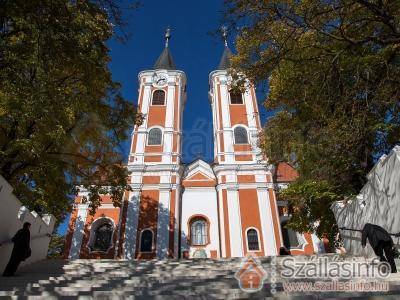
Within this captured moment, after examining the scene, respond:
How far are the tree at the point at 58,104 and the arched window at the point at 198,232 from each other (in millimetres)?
9332

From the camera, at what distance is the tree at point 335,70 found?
6.12 m

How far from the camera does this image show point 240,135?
25.4m

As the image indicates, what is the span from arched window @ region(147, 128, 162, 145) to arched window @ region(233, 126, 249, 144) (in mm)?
5526

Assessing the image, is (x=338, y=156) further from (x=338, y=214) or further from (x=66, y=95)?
(x=66, y=95)

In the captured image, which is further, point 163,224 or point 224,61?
point 224,61

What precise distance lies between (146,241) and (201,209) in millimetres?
4040

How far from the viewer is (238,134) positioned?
25.4m

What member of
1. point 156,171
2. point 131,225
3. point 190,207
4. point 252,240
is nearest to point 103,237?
point 131,225

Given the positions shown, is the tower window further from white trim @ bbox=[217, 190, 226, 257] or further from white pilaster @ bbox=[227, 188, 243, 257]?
white pilaster @ bbox=[227, 188, 243, 257]

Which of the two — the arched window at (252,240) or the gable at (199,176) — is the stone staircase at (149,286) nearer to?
the arched window at (252,240)

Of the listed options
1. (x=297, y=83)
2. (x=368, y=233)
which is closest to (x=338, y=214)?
(x=368, y=233)

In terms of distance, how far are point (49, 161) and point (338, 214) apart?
8.84 m

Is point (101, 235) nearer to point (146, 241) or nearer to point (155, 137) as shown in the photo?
point (146, 241)

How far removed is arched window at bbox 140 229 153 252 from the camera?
66.5 ft
